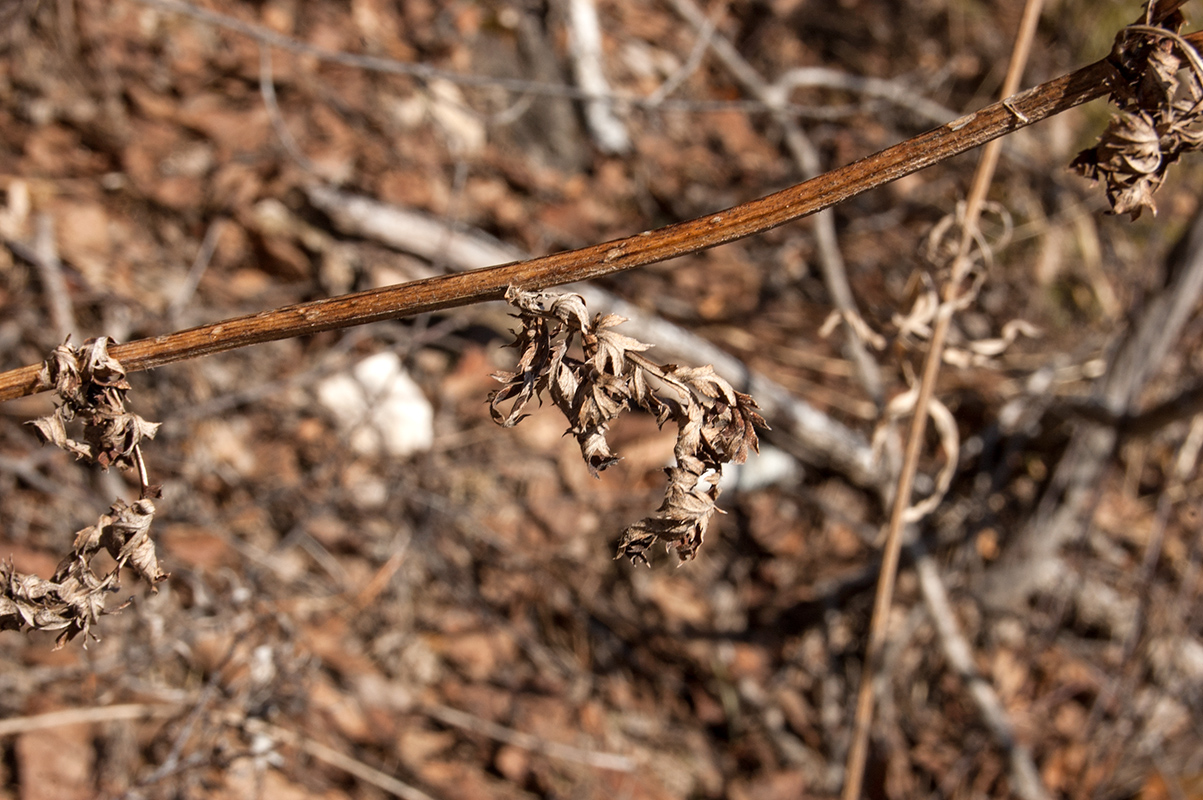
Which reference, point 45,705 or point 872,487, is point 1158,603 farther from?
point 45,705

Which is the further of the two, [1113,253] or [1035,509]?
[1113,253]

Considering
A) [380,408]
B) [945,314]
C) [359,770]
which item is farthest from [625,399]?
[380,408]

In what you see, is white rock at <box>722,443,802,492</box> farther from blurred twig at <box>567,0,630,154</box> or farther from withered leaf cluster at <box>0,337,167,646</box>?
withered leaf cluster at <box>0,337,167,646</box>

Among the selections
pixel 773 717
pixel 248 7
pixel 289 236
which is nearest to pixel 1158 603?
pixel 773 717

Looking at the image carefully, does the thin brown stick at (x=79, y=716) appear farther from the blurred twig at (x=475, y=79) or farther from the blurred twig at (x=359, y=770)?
the blurred twig at (x=475, y=79)

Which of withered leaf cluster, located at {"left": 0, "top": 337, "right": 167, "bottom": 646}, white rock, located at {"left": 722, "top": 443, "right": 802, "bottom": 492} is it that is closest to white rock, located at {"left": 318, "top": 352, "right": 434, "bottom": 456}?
white rock, located at {"left": 722, "top": 443, "right": 802, "bottom": 492}

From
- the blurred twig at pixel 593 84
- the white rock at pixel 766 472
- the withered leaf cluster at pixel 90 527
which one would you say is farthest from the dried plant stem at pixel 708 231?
the blurred twig at pixel 593 84
